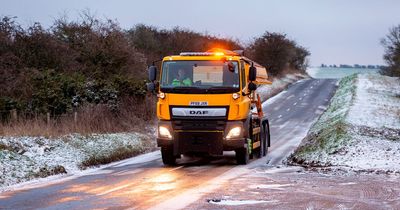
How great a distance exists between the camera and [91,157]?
1630 centimetres

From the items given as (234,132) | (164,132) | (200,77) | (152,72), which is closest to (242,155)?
(234,132)

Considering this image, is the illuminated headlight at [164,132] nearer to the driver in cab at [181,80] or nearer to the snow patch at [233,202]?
the driver in cab at [181,80]

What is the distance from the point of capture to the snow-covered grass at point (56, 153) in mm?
13172

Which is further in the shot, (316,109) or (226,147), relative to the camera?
(316,109)

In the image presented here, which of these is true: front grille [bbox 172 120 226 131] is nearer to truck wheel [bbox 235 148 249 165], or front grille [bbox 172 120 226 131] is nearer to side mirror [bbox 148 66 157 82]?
truck wheel [bbox 235 148 249 165]

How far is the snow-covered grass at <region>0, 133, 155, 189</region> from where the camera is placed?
519 inches

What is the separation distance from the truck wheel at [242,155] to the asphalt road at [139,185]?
215 millimetres

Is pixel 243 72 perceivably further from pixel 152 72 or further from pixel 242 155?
pixel 152 72

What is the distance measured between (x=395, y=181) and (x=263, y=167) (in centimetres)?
386

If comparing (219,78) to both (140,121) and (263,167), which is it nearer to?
(263,167)

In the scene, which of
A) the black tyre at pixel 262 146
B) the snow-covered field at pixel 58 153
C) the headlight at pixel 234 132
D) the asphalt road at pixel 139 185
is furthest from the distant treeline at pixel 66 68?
the headlight at pixel 234 132

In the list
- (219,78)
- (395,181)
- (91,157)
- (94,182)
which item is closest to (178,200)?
(94,182)

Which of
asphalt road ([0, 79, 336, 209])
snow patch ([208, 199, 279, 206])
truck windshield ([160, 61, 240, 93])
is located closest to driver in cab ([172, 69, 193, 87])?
truck windshield ([160, 61, 240, 93])

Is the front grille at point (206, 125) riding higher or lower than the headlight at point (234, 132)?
higher
